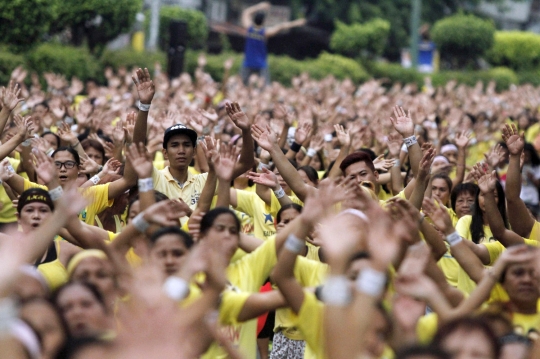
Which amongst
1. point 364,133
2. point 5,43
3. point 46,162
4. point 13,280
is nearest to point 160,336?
point 13,280

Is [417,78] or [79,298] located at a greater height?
[79,298]

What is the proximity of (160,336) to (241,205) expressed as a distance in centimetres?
432

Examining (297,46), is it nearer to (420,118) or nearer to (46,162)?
(420,118)

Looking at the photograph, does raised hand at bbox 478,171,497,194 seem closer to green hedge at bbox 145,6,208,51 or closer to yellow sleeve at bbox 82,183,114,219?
yellow sleeve at bbox 82,183,114,219

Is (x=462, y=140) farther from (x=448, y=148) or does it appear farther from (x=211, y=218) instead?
(x=211, y=218)

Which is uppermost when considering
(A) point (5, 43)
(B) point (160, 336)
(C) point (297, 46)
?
(B) point (160, 336)

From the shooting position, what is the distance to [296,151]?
367 inches

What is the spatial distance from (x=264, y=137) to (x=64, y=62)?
12.3 metres

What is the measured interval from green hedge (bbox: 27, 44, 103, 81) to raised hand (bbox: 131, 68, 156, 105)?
10.5 meters

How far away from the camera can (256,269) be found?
208 inches

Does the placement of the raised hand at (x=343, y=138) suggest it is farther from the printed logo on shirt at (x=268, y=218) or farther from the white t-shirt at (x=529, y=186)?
the white t-shirt at (x=529, y=186)

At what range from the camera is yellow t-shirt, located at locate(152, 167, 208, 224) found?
288 inches

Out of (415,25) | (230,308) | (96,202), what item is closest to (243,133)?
(96,202)

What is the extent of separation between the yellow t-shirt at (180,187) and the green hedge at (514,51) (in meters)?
30.1
